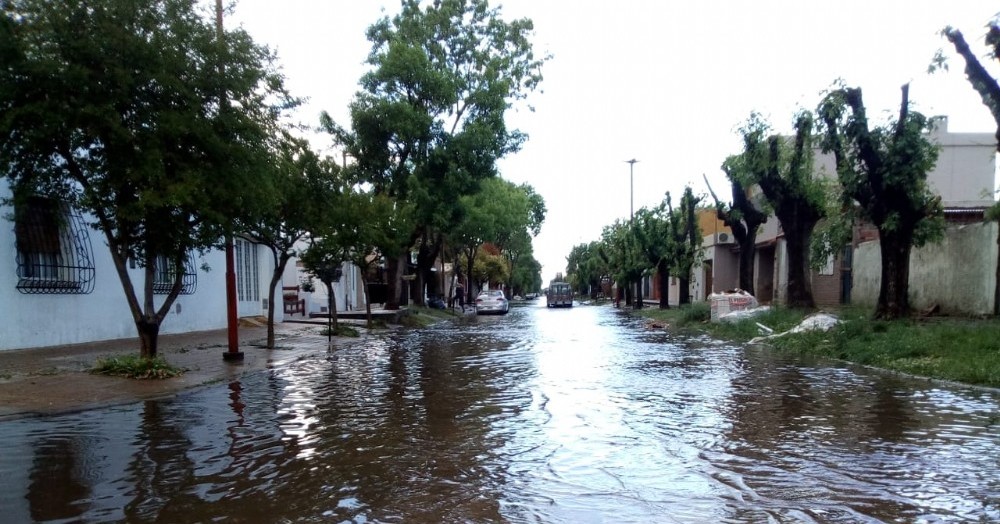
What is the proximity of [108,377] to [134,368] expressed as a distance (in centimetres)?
38

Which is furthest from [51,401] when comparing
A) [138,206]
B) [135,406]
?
[138,206]

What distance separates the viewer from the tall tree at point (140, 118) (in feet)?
31.6

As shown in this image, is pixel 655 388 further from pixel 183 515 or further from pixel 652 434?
pixel 183 515

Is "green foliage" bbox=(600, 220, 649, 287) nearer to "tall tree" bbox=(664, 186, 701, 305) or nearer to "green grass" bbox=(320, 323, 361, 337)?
"tall tree" bbox=(664, 186, 701, 305)

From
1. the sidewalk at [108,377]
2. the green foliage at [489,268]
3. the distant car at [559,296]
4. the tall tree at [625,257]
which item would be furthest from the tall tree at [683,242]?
the green foliage at [489,268]

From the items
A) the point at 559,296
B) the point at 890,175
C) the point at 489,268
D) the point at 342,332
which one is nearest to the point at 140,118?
the point at 342,332

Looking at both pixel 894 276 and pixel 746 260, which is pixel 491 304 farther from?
pixel 894 276

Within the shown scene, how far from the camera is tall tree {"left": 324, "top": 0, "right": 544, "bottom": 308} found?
2584cm

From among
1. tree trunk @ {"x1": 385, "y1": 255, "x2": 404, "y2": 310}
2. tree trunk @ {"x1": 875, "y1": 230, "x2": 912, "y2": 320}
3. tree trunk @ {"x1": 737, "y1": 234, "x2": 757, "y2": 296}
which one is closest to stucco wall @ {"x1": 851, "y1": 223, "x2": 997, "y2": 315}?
tree trunk @ {"x1": 875, "y1": 230, "x2": 912, "y2": 320}

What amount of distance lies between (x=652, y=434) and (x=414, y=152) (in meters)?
21.3

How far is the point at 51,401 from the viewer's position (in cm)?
882

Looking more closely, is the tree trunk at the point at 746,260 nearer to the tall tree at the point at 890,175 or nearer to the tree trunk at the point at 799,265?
the tree trunk at the point at 799,265

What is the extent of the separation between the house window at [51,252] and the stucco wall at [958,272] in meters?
19.5

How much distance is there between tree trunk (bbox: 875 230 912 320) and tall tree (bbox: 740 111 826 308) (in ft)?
11.7
